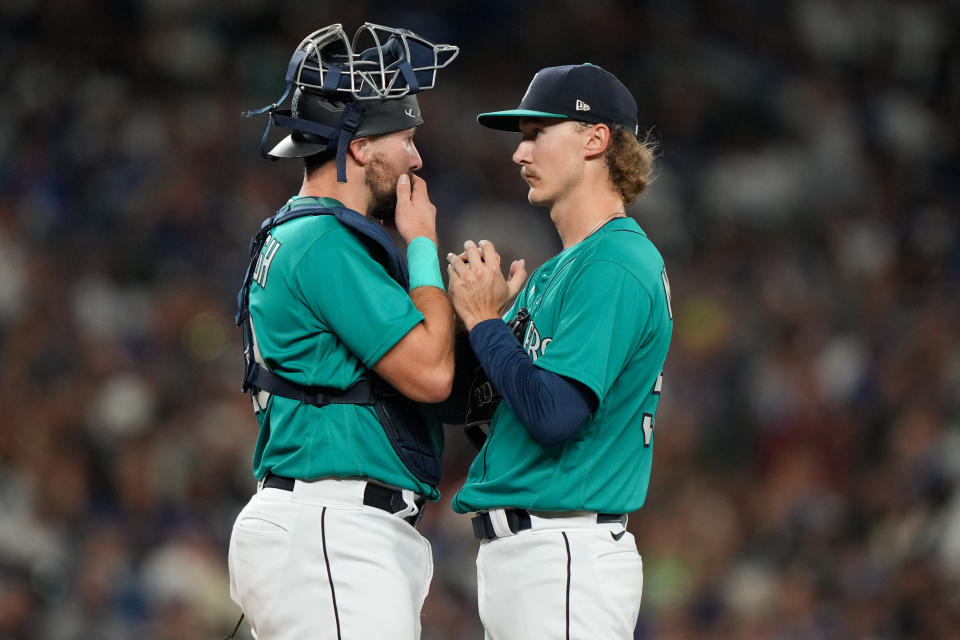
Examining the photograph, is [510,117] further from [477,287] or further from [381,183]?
[477,287]

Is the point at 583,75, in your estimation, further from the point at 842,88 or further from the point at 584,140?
the point at 842,88

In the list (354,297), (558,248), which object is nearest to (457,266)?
(354,297)

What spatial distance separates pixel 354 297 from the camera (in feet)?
10.1

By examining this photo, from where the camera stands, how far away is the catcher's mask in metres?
3.31

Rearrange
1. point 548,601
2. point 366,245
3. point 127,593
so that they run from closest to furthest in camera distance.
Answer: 1. point 548,601
2. point 366,245
3. point 127,593

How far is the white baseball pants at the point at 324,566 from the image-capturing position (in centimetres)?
302

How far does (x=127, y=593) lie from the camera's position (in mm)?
6066

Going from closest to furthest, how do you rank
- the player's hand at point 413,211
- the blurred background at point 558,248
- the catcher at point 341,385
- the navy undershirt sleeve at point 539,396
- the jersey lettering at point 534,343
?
the navy undershirt sleeve at point 539,396 < the catcher at point 341,385 < the jersey lettering at point 534,343 < the player's hand at point 413,211 < the blurred background at point 558,248

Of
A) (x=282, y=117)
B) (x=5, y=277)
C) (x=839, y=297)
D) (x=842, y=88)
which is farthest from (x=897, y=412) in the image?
(x=5, y=277)

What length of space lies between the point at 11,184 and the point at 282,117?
4.95 m

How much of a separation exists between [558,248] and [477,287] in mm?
4740

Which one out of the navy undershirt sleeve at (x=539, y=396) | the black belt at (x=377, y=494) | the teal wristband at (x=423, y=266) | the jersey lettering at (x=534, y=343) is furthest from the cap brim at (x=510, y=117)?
the black belt at (x=377, y=494)

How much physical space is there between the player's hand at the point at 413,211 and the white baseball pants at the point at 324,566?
719 millimetres

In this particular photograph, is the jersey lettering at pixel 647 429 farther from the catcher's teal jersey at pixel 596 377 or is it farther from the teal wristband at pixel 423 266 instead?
the teal wristband at pixel 423 266
